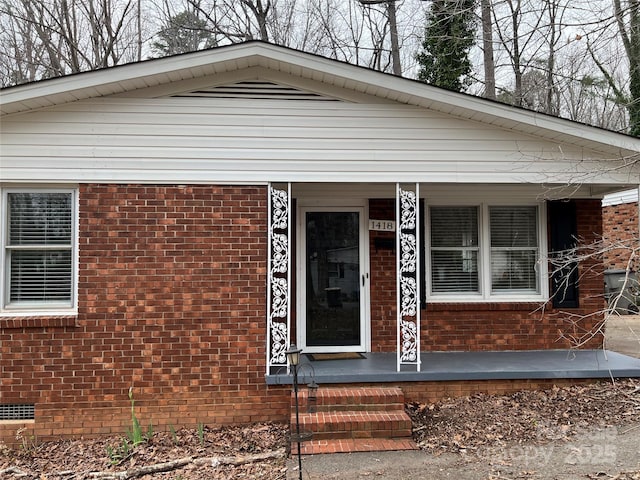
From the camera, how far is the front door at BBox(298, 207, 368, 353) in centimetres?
681

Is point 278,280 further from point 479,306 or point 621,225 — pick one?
point 621,225

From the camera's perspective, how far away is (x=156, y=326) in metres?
5.47

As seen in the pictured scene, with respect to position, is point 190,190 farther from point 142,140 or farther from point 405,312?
point 405,312

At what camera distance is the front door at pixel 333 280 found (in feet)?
22.3

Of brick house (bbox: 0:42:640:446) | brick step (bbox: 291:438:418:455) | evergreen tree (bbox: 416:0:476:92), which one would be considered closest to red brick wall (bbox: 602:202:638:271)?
evergreen tree (bbox: 416:0:476:92)

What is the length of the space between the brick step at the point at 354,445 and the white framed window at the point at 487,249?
2.85 metres

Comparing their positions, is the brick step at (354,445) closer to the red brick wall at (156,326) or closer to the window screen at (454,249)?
the red brick wall at (156,326)

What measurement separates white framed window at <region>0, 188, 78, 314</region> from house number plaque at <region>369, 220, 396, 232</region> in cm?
377

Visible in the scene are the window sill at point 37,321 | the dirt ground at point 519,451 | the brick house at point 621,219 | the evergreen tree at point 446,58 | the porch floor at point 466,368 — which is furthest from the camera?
the evergreen tree at point 446,58

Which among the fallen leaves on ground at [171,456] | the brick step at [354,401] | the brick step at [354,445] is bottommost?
the fallen leaves on ground at [171,456]

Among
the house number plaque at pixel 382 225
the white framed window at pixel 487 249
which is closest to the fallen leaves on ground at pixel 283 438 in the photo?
the white framed window at pixel 487 249

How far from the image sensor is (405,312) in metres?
5.75

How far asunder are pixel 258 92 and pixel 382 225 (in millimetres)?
2543

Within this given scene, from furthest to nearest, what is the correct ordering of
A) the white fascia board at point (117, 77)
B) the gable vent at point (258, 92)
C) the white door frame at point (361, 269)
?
the white door frame at point (361, 269)
the gable vent at point (258, 92)
the white fascia board at point (117, 77)
